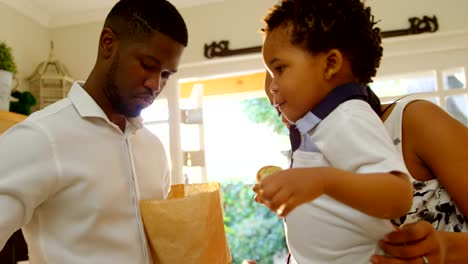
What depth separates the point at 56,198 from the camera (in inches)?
33.3

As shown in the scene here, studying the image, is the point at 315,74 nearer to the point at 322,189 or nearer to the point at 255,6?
the point at 322,189

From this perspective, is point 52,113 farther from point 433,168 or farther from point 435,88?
point 435,88

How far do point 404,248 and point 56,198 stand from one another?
0.65 meters

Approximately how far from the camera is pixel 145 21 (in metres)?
0.99

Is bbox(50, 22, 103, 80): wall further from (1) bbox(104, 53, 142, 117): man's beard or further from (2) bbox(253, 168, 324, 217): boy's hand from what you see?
(2) bbox(253, 168, 324, 217): boy's hand

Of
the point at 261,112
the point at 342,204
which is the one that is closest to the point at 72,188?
the point at 342,204

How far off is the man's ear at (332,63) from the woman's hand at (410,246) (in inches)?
11.3

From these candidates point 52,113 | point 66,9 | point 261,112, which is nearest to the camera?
point 52,113

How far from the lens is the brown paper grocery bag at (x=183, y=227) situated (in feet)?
2.83

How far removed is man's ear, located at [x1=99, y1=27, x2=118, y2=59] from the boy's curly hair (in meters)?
0.40

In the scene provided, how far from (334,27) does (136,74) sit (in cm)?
46

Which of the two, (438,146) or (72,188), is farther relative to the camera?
(72,188)

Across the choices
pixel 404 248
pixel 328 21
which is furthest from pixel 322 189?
pixel 328 21

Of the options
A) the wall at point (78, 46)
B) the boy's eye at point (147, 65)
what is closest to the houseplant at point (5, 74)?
the wall at point (78, 46)
